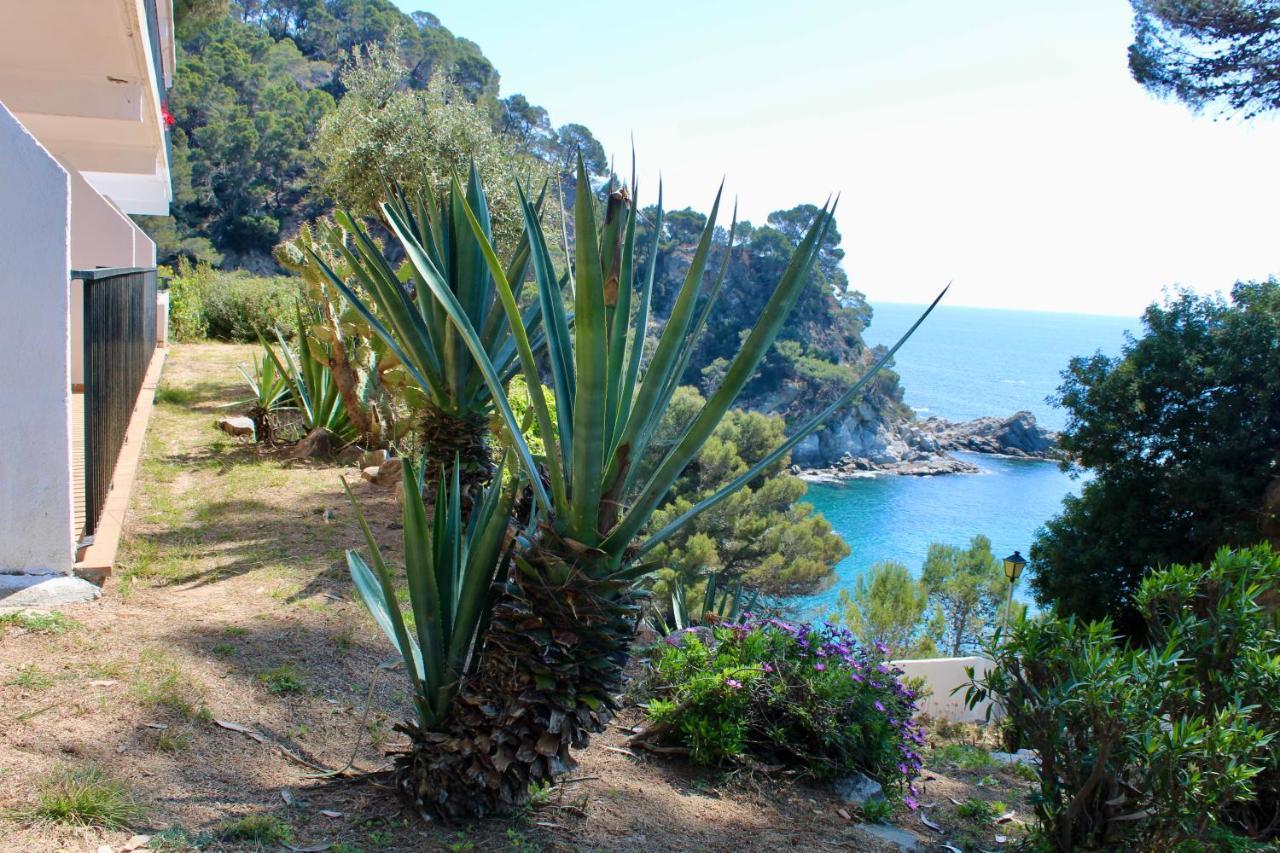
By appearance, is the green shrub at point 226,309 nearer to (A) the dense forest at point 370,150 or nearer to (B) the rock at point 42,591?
(A) the dense forest at point 370,150

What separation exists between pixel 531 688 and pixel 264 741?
3.80 feet

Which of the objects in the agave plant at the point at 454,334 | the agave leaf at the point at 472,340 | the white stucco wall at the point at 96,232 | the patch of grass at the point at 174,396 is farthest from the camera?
the white stucco wall at the point at 96,232

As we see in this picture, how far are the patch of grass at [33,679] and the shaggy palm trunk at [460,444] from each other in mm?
2148

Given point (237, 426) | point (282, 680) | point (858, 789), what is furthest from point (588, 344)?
point (237, 426)

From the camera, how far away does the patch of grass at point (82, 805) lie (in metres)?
2.34

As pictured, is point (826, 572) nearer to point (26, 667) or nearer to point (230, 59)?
point (26, 667)

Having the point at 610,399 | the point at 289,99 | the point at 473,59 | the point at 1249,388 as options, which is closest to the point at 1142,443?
the point at 1249,388

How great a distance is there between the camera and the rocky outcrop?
76062 mm

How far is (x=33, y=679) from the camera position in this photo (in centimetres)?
319

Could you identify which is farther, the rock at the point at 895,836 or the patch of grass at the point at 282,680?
the patch of grass at the point at 282,680

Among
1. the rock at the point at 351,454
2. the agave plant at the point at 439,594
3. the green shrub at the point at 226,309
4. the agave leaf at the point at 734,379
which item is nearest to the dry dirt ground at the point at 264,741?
the agave plant at the point at 439,594

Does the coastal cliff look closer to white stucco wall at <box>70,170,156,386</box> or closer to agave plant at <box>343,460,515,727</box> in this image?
white stucco wall at <box>70,170,156,386</box>

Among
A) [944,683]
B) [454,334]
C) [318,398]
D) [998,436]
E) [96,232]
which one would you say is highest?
[96,232]

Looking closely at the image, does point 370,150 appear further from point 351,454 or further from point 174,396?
point 351,454
